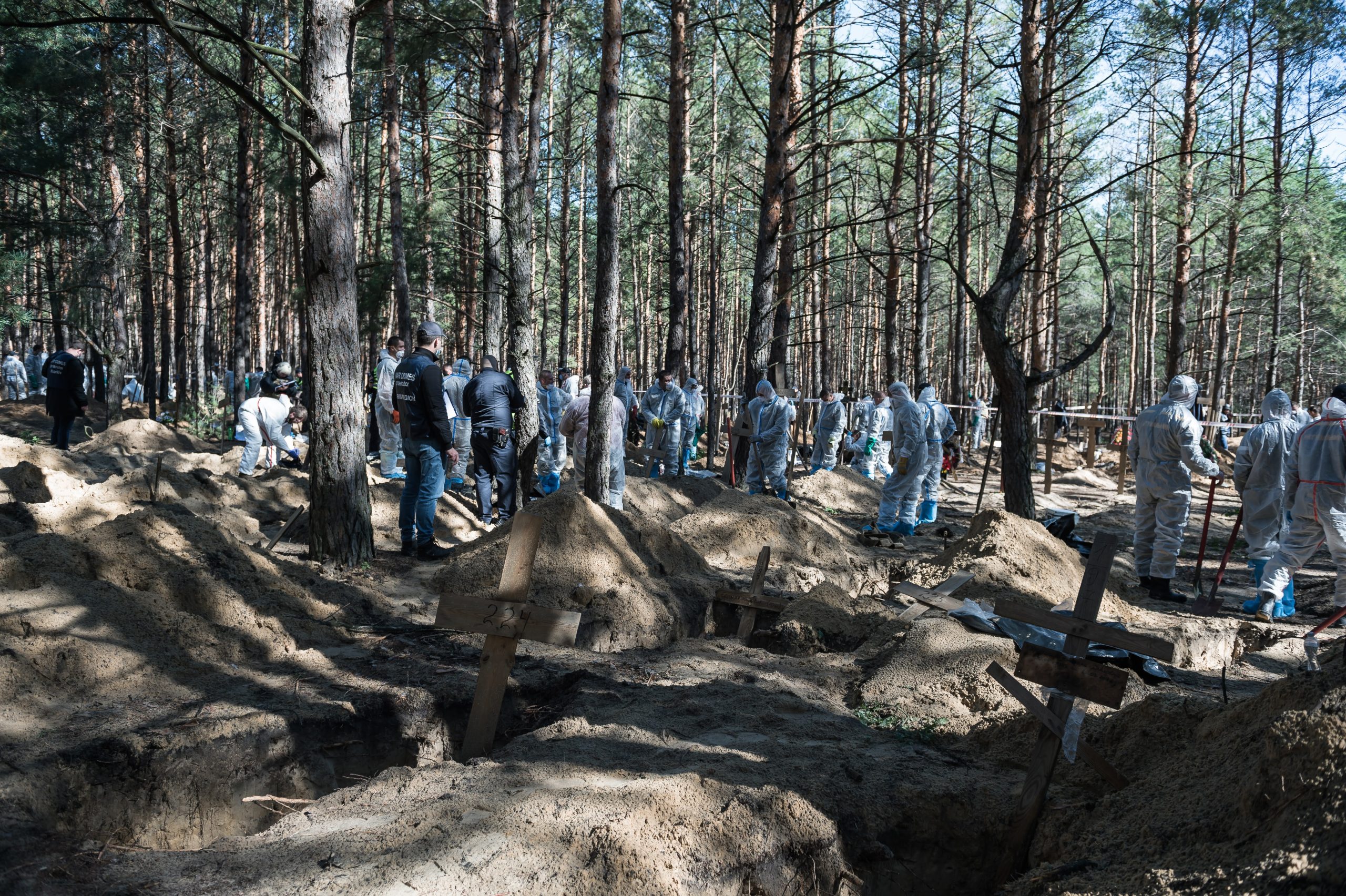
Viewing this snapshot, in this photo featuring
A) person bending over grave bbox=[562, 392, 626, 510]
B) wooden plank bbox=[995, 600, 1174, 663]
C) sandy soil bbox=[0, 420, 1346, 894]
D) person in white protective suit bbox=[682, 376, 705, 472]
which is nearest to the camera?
sandy soil bbox=[0, 420, 1346, 894]

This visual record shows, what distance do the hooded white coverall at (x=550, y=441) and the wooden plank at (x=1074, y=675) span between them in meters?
10.4

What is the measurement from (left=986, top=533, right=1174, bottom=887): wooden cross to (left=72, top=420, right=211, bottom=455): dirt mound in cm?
1516

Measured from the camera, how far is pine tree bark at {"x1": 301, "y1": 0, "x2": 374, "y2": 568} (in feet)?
23.1

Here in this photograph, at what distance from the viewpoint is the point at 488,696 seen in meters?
4.49

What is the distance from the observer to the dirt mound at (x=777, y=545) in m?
9.57

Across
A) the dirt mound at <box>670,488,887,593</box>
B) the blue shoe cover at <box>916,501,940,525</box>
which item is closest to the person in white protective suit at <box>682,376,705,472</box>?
the blue shoe cover at <box>916,501,940,525</box>

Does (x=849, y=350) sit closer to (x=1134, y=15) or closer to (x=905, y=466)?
(x=1134, y=15)

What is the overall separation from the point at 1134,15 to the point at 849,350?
78.7 ft

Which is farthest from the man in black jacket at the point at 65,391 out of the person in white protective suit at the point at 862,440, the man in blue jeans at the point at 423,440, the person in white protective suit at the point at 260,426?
the person in white protective suit at the point at 862,440

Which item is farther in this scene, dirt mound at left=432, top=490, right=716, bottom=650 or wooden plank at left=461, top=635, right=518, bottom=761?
dirt mound at left=432, top=490, right=716, bottom=650

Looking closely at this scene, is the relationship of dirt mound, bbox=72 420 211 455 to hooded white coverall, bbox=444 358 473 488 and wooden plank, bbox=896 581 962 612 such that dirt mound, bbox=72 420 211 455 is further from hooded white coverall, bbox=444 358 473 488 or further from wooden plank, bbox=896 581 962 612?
wooden plank, bbox=896 581 962 612

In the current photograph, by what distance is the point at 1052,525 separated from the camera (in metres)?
10.2

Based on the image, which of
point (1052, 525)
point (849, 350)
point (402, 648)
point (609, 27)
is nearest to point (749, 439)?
point (1052, 525)

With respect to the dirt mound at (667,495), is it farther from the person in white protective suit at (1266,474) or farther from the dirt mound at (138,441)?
the dirt mound at (138,441)
